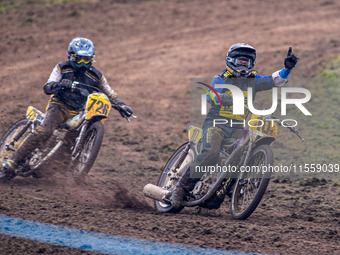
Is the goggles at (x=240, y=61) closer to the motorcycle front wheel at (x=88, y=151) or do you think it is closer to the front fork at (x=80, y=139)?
the motorcycle front wheel at (x=88, y=151)

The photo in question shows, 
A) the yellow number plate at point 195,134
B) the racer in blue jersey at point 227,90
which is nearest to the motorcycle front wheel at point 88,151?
the yellow number plate at point 195,134

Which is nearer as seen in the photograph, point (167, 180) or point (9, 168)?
point (167, 180)

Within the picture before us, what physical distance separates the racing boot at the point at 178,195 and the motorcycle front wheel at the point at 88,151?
1.58 meters

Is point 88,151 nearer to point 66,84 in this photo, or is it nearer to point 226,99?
point 66,84

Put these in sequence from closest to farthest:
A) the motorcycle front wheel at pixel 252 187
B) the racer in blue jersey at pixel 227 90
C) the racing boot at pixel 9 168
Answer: the motorcycle front wheel at pixel 252 187 → the racer in blue jersey at pixel 227 90 → the racing boot at pixel 9 168

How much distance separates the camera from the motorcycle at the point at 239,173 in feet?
22.4

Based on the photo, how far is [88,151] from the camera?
8.80 meters

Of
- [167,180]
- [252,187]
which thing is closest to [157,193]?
[167,180]

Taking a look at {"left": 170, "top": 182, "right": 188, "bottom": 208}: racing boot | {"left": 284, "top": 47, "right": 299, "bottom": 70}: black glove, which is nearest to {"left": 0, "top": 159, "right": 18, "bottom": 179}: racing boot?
{"left": 170, "top": 182, "right": 188, "bottom": 208}: racing boot

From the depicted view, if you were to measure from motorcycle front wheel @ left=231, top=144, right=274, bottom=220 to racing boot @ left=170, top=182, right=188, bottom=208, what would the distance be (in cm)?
74

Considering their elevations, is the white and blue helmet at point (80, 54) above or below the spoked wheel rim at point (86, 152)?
above

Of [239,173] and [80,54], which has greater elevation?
[80,54]

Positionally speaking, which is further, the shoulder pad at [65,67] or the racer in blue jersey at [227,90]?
the shoulder pad at [65,67]

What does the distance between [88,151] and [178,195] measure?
1841 mm
